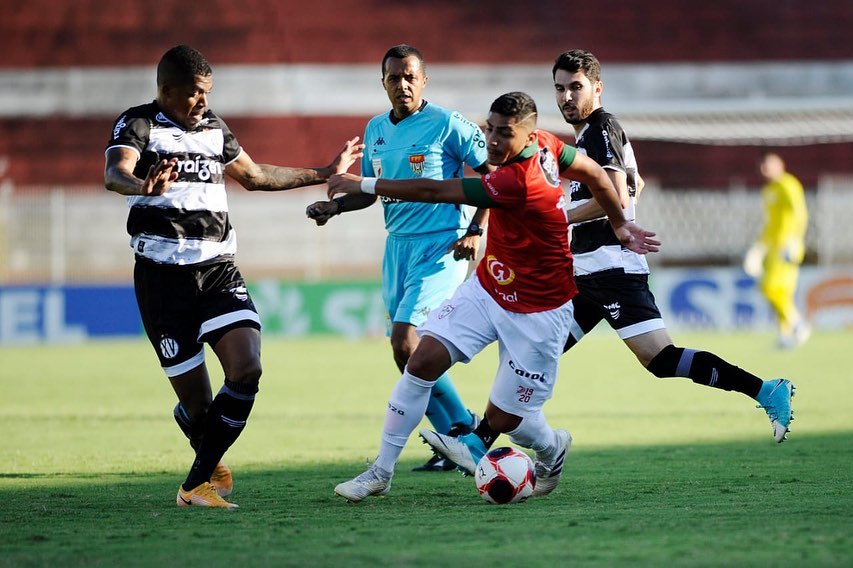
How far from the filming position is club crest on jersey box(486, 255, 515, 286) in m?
6.38

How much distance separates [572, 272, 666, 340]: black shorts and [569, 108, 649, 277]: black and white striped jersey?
2.0 inches

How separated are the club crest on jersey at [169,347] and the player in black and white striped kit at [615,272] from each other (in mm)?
2249

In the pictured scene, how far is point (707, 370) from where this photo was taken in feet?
23.5

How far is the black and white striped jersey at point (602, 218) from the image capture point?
7152 mm

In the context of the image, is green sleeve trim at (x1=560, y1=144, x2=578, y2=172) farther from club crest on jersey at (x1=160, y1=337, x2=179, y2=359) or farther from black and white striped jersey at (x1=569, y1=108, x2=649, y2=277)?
club crest on jersey at (x1=160, y1=337, x2=179, y2=359)

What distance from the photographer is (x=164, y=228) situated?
6.58 meters

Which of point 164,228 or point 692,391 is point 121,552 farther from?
point 692,391

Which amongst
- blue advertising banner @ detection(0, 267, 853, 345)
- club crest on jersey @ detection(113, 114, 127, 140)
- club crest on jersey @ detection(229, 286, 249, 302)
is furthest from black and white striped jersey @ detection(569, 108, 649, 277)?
blue advertising banner @ detection(0, 267, 853, 345)

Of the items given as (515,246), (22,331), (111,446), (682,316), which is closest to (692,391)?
(111,446)

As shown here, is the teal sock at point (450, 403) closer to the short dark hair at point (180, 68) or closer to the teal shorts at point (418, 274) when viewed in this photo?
the teal shorts at point (418, 274)

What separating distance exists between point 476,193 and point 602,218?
1.51 meters

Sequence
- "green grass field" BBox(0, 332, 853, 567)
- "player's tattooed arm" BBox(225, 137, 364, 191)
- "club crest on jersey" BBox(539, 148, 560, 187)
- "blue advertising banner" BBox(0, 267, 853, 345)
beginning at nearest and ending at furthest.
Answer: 1. "green grass field" BBox(0, 332, 853, 567)
2. "club crest on jersey" BBox(539, 148, 560, 187)
3. "player's tattooed arm" BBox(225, 137, 364, 191)
4. "blue advertising banner" BBox(0, 267, 853, 345)

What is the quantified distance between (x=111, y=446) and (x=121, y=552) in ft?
Result: 14.3

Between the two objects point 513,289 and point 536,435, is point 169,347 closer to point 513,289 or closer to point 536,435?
point 513,289
